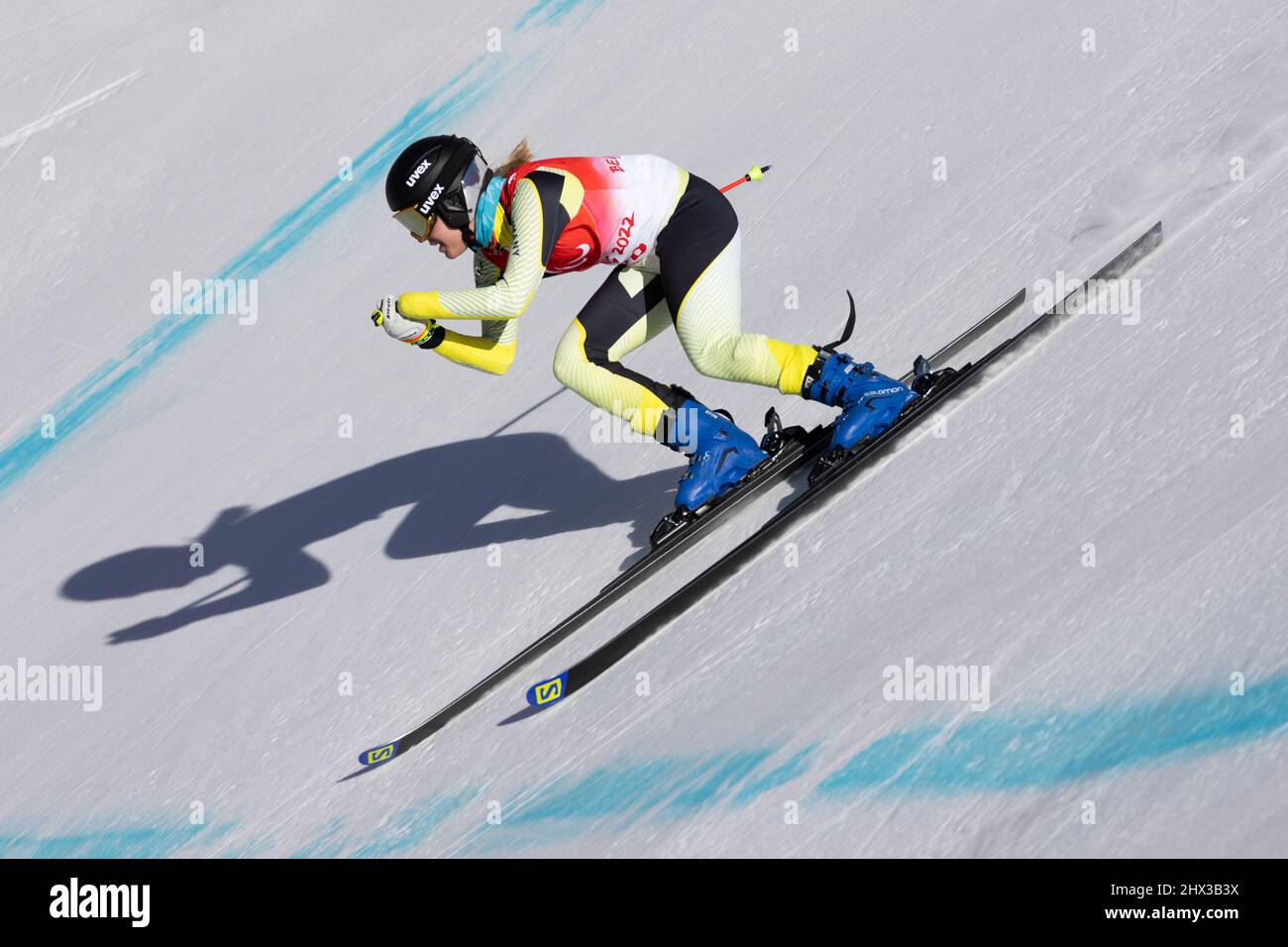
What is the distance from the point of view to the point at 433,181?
4.35 meters

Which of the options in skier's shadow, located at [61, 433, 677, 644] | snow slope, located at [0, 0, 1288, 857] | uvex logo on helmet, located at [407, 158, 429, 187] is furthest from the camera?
skier's shadow, located at [61, 433, 677, 644]

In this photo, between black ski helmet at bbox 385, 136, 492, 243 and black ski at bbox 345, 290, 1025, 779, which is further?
black ski at bbox 345, 290, 1025, 779

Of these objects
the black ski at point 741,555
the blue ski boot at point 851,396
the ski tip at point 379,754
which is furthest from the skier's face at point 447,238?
the ski tip at point 379,754

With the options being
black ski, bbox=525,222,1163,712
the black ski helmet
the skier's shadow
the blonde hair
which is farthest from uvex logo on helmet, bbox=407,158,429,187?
the skier's shadow

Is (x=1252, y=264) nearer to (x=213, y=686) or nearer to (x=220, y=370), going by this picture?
(x=213, y=686)

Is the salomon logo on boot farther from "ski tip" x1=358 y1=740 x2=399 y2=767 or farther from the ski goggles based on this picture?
"ski tip" x1=358 y1=740 x2=399 y2=767

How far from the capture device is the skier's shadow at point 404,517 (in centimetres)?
580

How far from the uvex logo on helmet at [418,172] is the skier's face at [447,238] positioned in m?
0.14

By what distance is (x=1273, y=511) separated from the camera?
416cm

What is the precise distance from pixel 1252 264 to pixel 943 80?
2847mm

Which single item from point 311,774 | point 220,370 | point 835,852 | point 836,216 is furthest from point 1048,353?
point 220,370

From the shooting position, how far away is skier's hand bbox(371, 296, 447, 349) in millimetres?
4391

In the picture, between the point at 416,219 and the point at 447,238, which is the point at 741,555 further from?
the point at 416,219

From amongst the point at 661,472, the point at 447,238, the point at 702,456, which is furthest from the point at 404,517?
the point at 447,238
